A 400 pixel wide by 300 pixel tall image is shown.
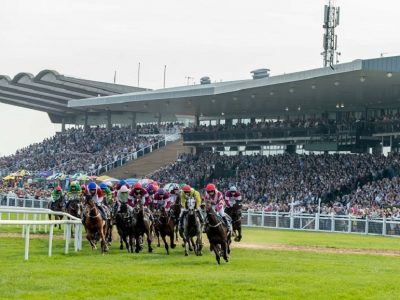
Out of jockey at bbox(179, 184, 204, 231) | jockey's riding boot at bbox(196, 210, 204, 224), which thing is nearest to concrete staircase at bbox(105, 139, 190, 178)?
jockey at bbox(179, 184, 204, 231)

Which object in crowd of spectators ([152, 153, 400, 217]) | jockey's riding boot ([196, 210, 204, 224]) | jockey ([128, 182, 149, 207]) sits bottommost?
jockey's riding boot ([196, 210, 204, 224])

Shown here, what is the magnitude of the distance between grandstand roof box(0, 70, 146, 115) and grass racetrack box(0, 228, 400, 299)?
4226 centimetres

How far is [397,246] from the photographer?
26500 millimetres

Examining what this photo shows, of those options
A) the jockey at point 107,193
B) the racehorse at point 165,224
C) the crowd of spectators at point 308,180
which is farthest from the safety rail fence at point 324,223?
the racehorse at point 165,224

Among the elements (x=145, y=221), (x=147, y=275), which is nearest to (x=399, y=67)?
(x=145, y=221)

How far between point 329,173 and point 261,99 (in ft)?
24.5

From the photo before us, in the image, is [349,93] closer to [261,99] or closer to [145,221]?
[261,99]

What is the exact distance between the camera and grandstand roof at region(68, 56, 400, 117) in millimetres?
39031

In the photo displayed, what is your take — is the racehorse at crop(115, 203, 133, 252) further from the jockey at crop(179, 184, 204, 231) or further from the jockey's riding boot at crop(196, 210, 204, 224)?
the jockey's riding boot at crop(196, 210, 204, 224)

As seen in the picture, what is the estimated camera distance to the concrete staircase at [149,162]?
2317 inches

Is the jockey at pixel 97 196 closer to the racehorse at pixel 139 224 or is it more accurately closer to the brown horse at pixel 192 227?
the racehorse at pixel 139 224

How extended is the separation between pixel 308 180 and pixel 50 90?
27.5 metres

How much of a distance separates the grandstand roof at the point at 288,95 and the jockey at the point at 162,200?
16536mm

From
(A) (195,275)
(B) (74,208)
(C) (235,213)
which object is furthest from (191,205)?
(B) (74,208)
